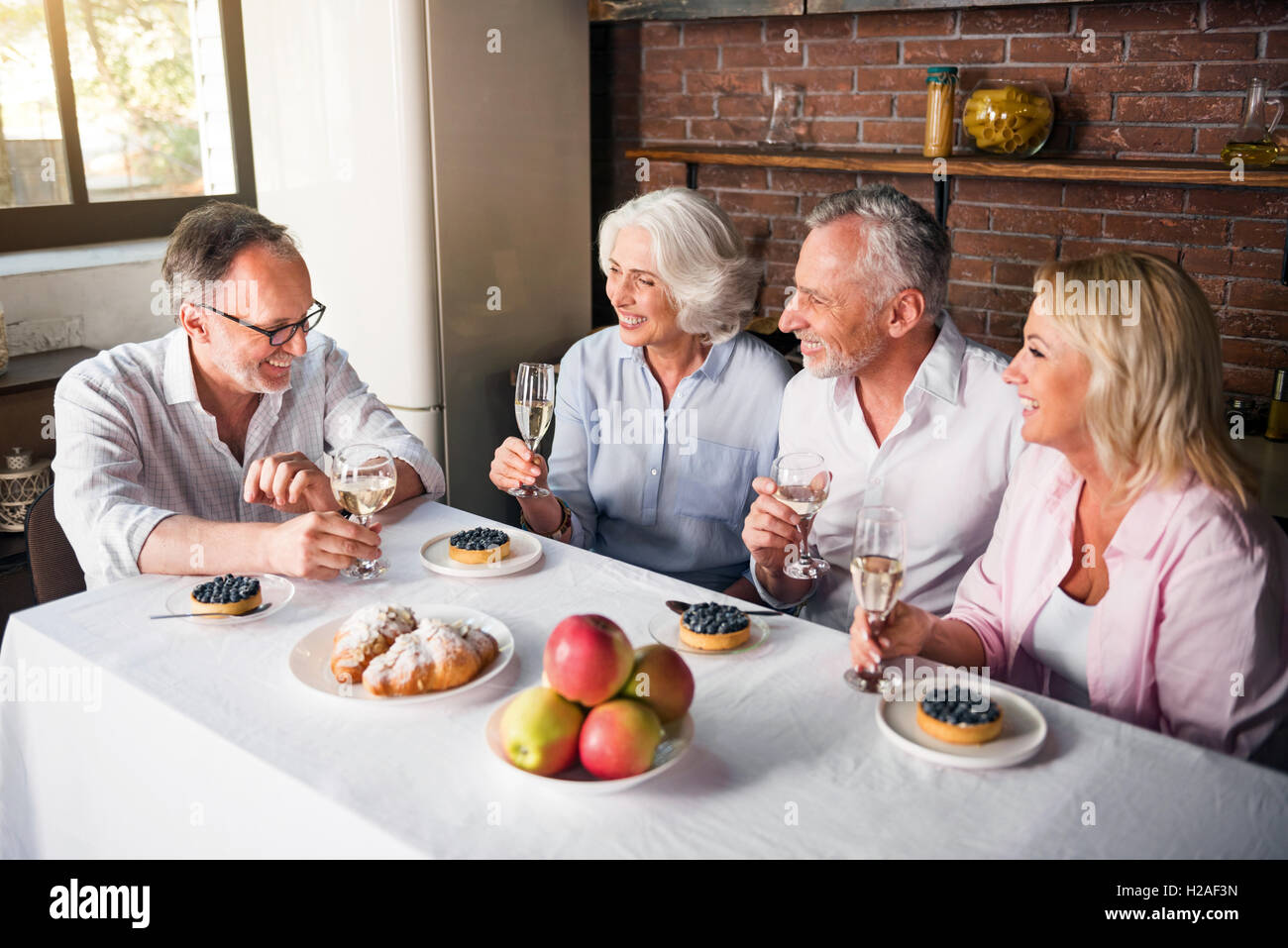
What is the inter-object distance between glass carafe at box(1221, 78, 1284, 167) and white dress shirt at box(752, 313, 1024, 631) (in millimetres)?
954

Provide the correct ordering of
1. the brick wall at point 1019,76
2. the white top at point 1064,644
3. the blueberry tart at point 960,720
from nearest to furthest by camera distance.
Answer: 1. the blueberry tart at point 960,720
2. the white top at point 1064,644
3. the brick wall at point 1019,76

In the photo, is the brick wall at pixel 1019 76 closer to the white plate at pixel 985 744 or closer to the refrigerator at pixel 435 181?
the refrigerator at pixel 435 181

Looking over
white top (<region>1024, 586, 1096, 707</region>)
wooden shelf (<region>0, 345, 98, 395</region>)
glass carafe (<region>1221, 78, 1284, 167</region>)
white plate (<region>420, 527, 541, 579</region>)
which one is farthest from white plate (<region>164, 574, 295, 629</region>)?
glass carafe (<region>1221, 78, 1284, 167</region>)

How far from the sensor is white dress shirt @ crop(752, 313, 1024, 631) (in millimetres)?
1939

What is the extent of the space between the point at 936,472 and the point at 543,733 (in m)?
1.11

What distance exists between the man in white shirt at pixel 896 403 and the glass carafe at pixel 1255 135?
3.05 ft

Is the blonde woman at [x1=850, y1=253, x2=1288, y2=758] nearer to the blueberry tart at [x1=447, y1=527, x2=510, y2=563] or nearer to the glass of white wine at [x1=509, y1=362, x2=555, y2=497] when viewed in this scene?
the blueberry tart at [x1=447, y1=527, x2=510, y2=563]

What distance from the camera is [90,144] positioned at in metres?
3.40

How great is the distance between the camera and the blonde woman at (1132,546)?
1351mm

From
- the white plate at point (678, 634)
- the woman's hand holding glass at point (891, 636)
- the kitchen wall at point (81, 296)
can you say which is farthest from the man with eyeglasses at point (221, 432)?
the kitchen wall at point (81, 296)

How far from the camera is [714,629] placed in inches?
55.3

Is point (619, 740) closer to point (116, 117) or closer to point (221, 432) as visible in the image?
point (221, 432)

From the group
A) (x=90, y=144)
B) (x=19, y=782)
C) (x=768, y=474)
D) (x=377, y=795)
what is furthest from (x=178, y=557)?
(x=90, y=144)
